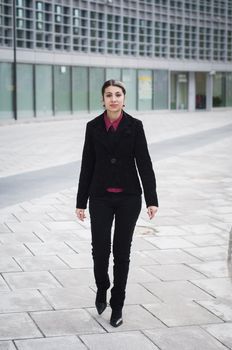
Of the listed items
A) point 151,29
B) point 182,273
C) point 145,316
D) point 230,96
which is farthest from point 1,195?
point 230,96

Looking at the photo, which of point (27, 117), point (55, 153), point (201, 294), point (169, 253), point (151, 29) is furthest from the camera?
point (151, 29)

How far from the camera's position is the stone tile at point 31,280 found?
21.7ft

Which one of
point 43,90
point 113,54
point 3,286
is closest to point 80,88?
point 43,90

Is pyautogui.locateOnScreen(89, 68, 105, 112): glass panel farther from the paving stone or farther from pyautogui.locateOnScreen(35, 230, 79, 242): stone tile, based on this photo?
the paving stone

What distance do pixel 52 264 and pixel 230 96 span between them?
50964 millimetres

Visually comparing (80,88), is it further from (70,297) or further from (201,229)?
(70,297)

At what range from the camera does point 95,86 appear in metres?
43.0

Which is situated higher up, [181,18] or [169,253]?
[181,18]

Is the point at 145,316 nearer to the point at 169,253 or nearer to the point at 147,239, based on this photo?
the point at 169,253

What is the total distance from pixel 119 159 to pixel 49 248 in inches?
121

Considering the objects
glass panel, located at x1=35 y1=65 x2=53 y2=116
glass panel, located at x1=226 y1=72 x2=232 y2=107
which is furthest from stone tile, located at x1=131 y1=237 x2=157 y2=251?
glass panel, located at x1=226 y1=72 x2=232 y2=107

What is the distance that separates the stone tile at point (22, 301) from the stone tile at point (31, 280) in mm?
211

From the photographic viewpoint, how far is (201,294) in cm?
635

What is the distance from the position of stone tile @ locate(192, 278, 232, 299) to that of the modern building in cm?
2945
